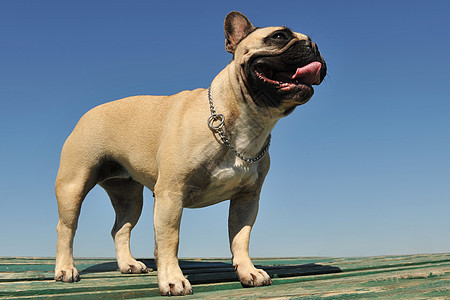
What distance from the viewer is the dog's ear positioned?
13.6 feet

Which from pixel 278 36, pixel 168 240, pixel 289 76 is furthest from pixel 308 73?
pixel 168 240

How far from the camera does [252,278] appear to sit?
4.07 meters

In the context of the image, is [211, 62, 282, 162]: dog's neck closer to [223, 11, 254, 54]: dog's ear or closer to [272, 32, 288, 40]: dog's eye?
[223, 11, 254, 54]: dog's ear

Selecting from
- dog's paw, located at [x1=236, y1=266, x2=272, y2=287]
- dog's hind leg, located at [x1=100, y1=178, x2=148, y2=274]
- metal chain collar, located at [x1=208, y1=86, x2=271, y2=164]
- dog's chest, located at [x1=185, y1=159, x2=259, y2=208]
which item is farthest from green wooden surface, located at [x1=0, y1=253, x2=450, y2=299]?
metal chain collar, located at [x1=208, y1=86, x2=271, y2=164]

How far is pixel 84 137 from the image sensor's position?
5004 mm

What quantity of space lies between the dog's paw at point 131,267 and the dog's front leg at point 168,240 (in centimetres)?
148

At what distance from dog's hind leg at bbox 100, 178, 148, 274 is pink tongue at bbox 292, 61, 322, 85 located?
263 centimetres

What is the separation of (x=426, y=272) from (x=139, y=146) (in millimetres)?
2900

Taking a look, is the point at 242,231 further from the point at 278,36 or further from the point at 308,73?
the point at 278,36

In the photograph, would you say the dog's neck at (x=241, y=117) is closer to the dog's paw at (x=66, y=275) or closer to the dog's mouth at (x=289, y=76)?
the dog's mouth at (x=289, y=76)

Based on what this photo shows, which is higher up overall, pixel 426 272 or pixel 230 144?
pixel 230 144

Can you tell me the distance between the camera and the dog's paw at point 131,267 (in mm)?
5250

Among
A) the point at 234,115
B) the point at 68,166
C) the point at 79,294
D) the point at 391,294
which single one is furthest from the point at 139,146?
the point at 391,294

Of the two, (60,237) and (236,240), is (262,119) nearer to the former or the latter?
(236,240)
